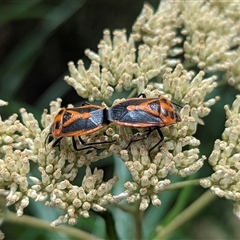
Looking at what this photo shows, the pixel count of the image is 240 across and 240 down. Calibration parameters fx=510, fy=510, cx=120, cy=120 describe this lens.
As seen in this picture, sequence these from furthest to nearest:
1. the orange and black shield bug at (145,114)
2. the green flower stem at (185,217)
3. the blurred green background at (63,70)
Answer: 1. the blurred green background at (63,70)
2. the green flower stem at (185,217)
3. the orange and black shield bug at (145,114)

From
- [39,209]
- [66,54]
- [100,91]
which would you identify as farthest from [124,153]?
[66,54]

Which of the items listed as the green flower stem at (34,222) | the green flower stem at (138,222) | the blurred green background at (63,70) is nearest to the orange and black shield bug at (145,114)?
the green flower stem at (138,222)

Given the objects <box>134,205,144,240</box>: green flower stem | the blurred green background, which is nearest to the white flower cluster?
<box>134,205,144,240</box>: green flower stem

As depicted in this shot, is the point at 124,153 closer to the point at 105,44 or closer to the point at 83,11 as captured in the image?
the point at 105,44

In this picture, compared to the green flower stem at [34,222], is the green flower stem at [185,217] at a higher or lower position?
lower

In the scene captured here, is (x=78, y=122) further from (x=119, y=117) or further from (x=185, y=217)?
(x=185, y=217)

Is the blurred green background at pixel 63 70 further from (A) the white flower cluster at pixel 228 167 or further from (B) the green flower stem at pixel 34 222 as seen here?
(A) the white flower cluster at pixel 228 167

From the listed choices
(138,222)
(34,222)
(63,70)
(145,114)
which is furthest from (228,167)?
(63,70)
